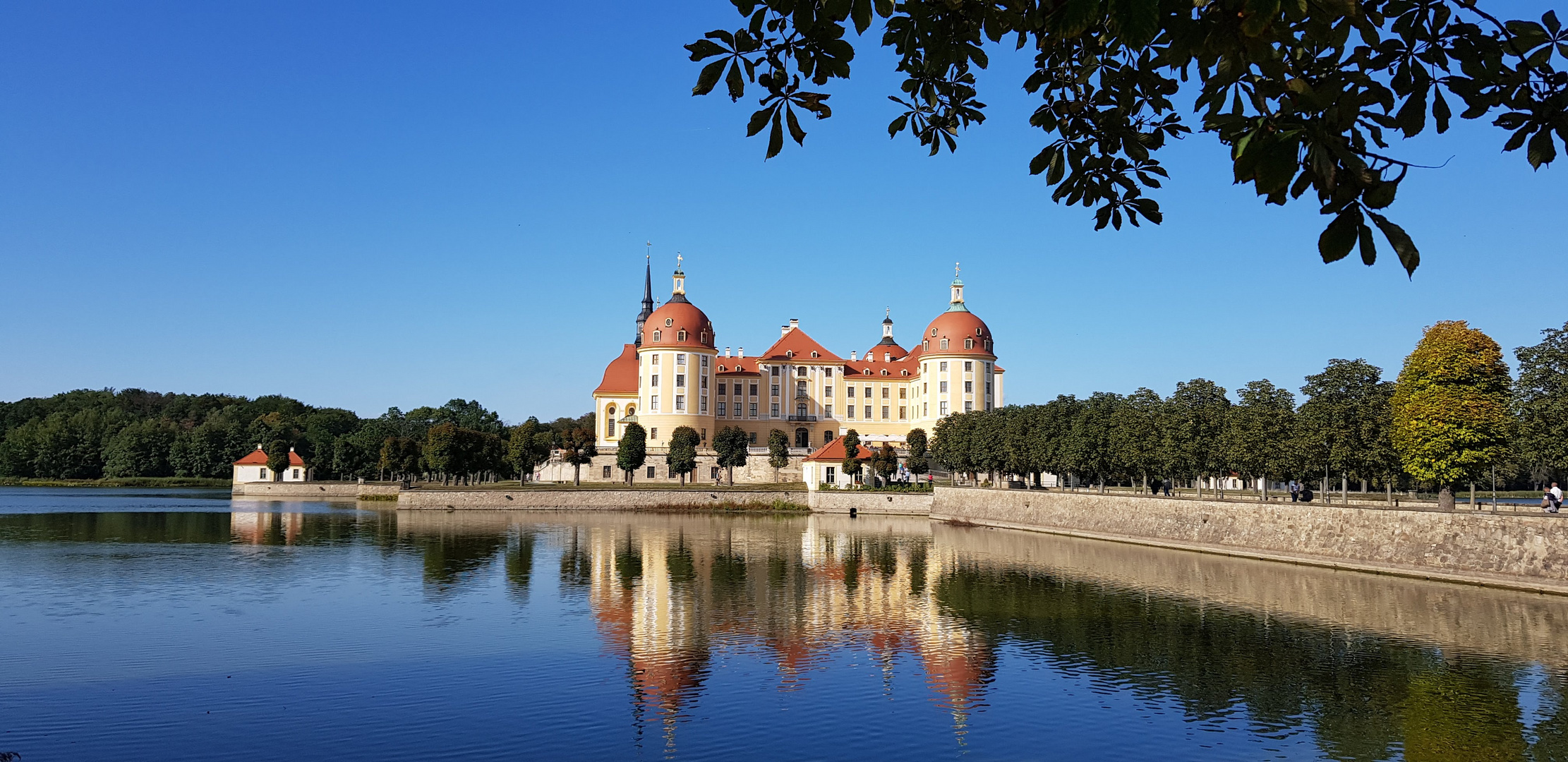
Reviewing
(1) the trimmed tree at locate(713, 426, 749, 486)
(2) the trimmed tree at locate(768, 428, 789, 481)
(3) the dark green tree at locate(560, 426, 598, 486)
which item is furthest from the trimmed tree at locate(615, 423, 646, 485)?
(2) the trimmed tree at locate(768, 428, 789, 481)

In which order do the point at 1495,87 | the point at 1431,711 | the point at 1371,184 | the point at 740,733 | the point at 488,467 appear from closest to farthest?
the point at 1371,184 → the point at 1495,87 → the point at 740,733 → the point at 1431,711 → the point at 488,467

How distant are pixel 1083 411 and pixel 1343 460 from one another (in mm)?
19666

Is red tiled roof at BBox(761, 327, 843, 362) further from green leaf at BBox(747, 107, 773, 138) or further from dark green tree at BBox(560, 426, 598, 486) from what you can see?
green leaf at BBox(747, 107, 773, 138)

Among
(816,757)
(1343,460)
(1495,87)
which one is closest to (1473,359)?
(1343,460)

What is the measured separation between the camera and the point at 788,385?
9112 cm

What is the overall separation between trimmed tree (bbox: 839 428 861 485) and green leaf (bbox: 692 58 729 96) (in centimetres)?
6505

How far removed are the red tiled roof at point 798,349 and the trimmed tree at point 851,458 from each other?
18.6m

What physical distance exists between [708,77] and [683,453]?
69.5 m

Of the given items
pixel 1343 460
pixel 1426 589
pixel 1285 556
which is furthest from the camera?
pixel 1343 460

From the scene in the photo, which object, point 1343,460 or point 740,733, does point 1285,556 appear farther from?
point 740,733

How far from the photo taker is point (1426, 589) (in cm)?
2564

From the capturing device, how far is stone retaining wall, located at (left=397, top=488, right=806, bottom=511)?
2507 inches

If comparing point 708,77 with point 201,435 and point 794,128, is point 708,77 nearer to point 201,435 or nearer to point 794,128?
point 794,128

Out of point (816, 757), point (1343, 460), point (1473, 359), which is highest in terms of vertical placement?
point (1473, 359)
